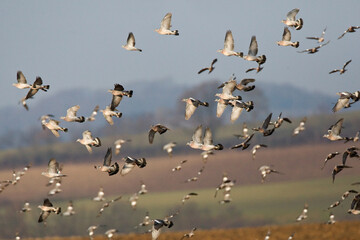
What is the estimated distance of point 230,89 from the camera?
31.5 meters

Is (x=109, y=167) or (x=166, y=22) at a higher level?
(x=166, y=22)

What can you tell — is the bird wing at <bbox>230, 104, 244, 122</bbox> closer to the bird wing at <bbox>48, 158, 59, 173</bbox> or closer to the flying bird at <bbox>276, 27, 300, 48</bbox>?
the flying bird at <bbox>276, 27, 300, 48</bbox>

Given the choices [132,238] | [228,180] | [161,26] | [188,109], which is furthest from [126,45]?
[132,238]

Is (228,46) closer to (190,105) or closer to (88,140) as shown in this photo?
(190,105)

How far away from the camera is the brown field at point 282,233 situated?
147 feet

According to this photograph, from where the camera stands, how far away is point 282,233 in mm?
46406

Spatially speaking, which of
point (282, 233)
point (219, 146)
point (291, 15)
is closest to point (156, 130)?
point (219, 146)

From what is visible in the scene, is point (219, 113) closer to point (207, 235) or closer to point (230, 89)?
point (230, 89)

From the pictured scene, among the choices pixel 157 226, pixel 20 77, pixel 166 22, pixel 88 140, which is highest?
pixel 166 22

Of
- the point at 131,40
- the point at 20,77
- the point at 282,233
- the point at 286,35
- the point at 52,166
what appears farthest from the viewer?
the point at 282,233

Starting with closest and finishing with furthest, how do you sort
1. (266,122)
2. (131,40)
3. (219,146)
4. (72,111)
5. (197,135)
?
(266,122) < (219,146) < (197,135) < (72,111) < (131,40)

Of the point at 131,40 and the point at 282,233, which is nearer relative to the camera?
the point at 131,40

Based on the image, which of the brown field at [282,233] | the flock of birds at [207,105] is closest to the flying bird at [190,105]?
the flock of birds at [207,105]

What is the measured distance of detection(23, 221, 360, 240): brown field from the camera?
4492 centimetres
